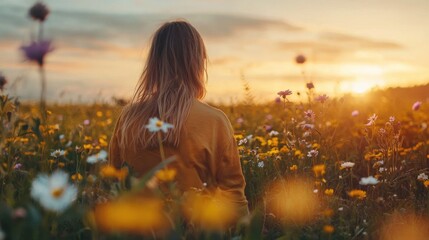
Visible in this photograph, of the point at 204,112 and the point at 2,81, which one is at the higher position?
the point at 204,112

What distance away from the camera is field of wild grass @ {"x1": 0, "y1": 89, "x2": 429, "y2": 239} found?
6.93 ft

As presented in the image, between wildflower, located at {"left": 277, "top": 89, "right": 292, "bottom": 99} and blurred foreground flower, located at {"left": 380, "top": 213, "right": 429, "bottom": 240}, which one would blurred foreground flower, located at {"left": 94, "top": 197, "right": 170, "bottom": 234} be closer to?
blurred foreground flower, located at {"left": 380, "top": 213, "right": 429, "bottom": 240}

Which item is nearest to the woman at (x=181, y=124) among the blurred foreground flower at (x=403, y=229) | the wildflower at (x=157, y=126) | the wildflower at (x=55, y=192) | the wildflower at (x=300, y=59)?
the wildflower at (x=157, y=126)

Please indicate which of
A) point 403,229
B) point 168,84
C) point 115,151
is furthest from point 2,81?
point 403,229

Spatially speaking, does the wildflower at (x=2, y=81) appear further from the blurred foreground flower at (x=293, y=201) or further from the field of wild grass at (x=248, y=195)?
the blurred foreground flower at (x=293, y=201)

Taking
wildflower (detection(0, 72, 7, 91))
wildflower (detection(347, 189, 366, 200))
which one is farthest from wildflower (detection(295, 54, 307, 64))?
wildflower (detection(0, 72, 7, 91))

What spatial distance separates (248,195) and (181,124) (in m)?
1.31

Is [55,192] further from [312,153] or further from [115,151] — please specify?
[312,153]

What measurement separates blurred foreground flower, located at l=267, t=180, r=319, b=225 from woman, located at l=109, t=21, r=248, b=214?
29 centimetres

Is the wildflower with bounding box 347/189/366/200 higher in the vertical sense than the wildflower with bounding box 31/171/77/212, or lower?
lower

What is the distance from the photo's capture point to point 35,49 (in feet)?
8.10

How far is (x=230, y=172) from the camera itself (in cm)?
352

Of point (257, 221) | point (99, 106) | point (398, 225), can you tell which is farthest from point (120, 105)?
point (99, 106)

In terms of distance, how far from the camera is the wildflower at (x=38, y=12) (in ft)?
10.2
